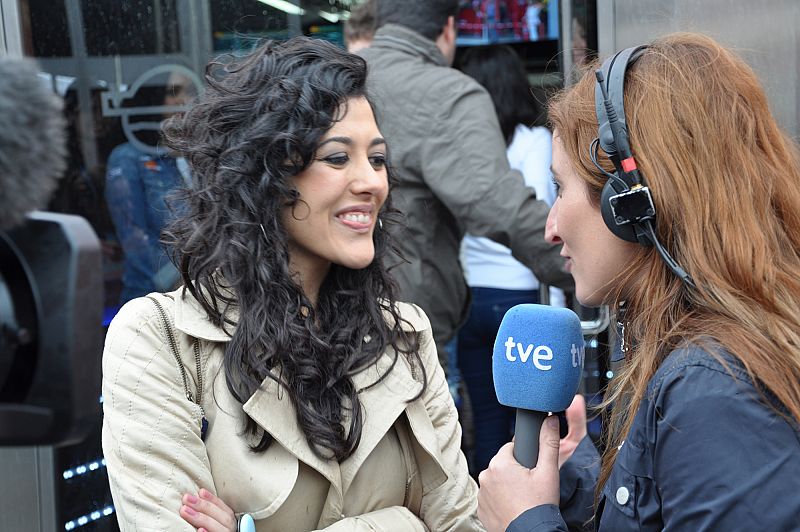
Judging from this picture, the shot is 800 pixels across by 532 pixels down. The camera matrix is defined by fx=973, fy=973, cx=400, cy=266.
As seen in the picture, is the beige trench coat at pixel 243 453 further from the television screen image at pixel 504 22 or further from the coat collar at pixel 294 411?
the television screen image at pixel 504 22

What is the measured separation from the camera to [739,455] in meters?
1.26

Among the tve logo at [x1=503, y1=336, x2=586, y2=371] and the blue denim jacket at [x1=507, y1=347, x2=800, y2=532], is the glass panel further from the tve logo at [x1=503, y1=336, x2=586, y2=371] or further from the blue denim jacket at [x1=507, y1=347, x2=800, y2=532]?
the blue denim jacket at [x1=507, y1=347, x2=800, y2=532]

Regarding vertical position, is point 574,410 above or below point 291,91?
below

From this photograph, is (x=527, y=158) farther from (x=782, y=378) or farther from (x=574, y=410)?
(x=782, y=378)

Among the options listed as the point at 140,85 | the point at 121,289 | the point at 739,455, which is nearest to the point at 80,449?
the point at 121,289

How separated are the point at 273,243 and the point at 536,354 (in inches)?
28.4

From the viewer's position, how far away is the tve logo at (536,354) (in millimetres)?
1677

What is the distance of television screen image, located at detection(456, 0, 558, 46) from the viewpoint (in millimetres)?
5465

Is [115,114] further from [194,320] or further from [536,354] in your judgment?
[536,354]

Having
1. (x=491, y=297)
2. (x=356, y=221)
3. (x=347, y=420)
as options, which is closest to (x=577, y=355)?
(x=347, y=420)

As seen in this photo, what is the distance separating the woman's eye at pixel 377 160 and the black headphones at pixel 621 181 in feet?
2.67

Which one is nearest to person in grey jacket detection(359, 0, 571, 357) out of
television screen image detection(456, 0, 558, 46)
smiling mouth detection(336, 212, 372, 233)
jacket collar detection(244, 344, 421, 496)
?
smiling mouth detection(336, 212, 372, 233)

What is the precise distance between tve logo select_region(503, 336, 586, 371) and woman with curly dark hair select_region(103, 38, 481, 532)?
432 mm

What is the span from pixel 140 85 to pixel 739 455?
2808 millimetres
